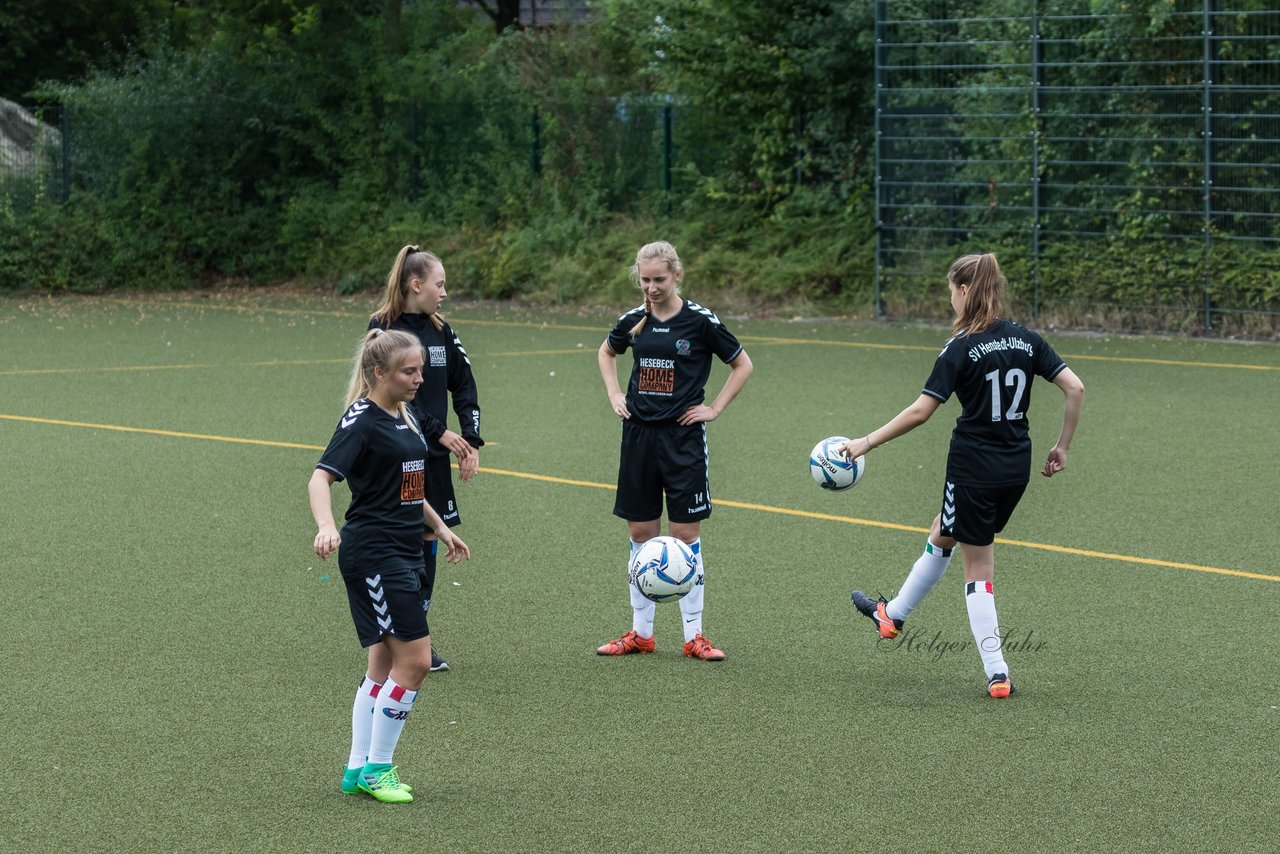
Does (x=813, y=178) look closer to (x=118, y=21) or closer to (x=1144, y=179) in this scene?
(x=1144, y=179)

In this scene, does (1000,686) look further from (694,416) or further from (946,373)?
(694,416)

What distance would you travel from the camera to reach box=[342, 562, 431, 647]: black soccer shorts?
5.42m

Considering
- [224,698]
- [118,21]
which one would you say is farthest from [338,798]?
[118,21]

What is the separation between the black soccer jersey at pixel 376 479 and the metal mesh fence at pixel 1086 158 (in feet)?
54.5

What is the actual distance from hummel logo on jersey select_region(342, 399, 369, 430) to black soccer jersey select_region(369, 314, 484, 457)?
1317mm

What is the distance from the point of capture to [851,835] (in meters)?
5.14

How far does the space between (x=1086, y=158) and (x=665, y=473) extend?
16093mm

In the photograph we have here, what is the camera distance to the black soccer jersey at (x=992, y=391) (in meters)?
6.48

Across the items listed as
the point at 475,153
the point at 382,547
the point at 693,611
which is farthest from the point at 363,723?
the point at 475,153

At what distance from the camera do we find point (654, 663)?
23.5ft

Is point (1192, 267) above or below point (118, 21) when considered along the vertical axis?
below

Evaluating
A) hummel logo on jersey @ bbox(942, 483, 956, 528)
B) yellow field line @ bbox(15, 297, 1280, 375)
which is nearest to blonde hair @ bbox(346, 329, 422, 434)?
hummel logo on jersey @ bbox(942, 483, 956, 528)

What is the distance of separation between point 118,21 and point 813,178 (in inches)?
729

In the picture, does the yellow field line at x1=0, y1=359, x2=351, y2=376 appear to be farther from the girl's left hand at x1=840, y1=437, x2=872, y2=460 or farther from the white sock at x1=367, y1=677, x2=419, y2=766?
the white sock at x1=367, y1=677, x2=419, y2=766
